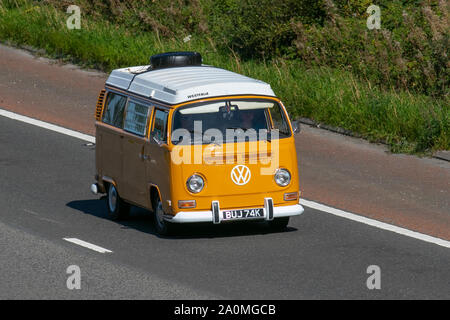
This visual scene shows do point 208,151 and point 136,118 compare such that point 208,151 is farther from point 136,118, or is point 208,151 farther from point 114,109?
point 114,109

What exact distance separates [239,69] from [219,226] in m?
9.15

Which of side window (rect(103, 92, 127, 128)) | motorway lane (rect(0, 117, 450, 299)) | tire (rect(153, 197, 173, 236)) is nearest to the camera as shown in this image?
motorway lane (rect(0, 117, 450, 299))

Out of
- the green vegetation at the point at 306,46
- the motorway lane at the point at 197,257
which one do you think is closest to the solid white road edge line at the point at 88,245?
the motorway lane at the point at 197,257

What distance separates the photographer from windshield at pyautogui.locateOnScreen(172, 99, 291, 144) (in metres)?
14.9

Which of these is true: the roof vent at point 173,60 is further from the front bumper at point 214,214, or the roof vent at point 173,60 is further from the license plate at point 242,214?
the license plate at point 242,214

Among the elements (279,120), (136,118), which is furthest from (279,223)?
(136,118)

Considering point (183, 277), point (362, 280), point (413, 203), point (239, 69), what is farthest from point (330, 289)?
point (239, 69)

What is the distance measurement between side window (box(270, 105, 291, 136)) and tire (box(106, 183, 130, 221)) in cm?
260

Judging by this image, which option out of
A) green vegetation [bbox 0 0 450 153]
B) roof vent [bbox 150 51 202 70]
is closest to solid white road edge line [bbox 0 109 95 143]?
green vegetation [bbox 0 0 450 153]

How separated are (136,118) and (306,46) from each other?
10.1m

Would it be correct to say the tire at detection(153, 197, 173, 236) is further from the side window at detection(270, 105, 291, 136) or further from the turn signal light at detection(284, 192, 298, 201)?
the side window at detection(270, 105, 291, 136)

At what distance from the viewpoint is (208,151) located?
14680mm

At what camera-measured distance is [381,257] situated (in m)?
14.3
